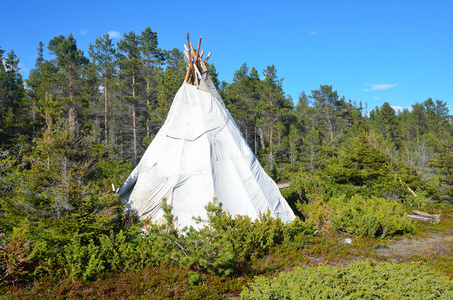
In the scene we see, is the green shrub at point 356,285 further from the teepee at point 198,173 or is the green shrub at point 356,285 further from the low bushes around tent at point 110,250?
the teepee at point 198,173

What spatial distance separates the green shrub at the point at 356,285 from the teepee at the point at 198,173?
365cm

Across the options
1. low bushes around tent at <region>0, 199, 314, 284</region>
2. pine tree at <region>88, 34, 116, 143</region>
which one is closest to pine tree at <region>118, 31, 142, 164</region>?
pine tree at <region>88, 34, 116, 143</region>

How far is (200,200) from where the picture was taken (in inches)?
304

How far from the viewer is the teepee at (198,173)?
7844mm

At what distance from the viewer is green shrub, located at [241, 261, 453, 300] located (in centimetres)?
360

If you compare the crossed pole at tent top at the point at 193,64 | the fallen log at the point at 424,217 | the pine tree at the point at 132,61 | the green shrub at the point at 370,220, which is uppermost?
the pine tree at the point at 132,61

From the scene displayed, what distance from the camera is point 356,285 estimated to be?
3.88 meters

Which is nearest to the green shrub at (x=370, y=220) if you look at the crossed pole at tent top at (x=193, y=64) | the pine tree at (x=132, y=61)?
the crossed pole at tent top at (x=193, y=64)

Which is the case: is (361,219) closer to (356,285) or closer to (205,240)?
(356,285)

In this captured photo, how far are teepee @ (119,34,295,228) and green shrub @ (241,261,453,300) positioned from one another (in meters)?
3.65

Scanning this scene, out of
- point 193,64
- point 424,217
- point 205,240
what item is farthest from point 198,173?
point 424,217

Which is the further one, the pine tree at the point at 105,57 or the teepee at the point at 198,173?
the pine tree at the point at 105,57

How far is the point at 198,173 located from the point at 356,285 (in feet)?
17.4

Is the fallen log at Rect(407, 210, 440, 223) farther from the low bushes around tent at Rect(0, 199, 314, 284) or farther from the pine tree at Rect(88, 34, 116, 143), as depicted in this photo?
the pine tree at Rect(88, 34, 116, 143)
